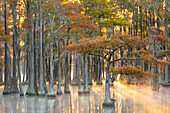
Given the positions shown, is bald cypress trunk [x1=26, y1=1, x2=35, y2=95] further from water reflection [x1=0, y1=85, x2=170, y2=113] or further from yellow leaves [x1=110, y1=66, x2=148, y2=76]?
yellow leaves [x1=110, y1=66, x2=148, y2=76]

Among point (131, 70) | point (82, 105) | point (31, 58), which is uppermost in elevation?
point (31, 58)

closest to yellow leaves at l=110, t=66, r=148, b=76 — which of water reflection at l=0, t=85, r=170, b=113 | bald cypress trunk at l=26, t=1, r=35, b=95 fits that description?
water reflection at l=0, t=85, r=170, b=113

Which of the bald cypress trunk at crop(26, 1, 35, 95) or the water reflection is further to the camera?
the bald cypress trunk at crop(26, 1, 35, 95)

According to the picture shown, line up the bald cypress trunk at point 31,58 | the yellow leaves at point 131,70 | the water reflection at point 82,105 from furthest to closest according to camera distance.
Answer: the bald cypress trunk at point 31,58
the yellow leaves at point 131,70
the water reflection at point 82,105

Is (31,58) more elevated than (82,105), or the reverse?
(31,58)

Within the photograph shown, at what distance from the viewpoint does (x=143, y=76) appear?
21906mm

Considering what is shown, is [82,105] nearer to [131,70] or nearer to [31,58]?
[131,70]

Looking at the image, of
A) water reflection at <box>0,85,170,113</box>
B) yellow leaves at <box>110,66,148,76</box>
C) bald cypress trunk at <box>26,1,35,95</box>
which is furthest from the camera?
bald cypress trunk at <box>26,1,35,95</box>

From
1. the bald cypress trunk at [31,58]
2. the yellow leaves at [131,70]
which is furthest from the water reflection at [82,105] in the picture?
the yellow leaves at [131,70]

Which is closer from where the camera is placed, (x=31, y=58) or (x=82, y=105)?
(x=82, y=105)

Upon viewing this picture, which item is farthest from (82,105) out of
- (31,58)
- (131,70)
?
(31,58)

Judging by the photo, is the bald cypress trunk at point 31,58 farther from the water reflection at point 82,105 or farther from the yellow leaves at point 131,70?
the yellow leaves at point 131,70

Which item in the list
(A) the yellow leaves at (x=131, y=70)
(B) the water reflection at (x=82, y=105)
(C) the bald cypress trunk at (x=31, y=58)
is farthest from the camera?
(C) the bald cypress trunk at (x=31, y=58)

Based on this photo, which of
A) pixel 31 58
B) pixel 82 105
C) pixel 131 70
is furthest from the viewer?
pixel 31 58
